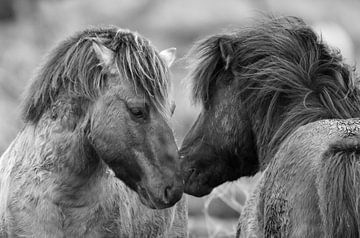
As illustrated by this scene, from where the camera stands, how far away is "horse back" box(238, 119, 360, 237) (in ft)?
15.1

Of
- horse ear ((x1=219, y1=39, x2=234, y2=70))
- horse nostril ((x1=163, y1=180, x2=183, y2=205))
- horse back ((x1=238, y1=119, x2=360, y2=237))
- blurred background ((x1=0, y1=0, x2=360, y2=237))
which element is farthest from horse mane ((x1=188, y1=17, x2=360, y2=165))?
blurred background ((x1=0, y1=0, x2=360, y2=237))

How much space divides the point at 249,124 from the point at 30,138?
1505 mm

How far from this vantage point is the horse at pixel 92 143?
5363mm

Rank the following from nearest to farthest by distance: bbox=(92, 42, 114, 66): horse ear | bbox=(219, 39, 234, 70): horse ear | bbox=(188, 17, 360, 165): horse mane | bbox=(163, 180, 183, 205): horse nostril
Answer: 1. bbox=(163, 180, 183, 205): horse nostril
2. bbox=(92, 42, 114, 66): horse ear
3. bbox=(188, 17, 360, 165): horse mane
4. bbox=(219, 39, 234, 70): horse ear

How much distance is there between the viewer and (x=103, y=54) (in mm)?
5457

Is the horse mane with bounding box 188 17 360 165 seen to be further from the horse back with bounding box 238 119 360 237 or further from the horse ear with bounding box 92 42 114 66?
the horse ear with bounding box 92 42 114 66

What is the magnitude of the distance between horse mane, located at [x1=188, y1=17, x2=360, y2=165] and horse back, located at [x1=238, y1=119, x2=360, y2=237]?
0.42 m

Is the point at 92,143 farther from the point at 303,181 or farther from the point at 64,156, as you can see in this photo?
the point at 303,181

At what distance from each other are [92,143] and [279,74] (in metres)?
1.34

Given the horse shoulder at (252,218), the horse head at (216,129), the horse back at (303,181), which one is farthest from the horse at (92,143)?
the horse back at (303,181)

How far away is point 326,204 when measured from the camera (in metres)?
4.51

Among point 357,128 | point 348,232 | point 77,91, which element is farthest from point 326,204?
point 77,91

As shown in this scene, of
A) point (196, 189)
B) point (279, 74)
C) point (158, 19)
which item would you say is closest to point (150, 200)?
point (196, 189)

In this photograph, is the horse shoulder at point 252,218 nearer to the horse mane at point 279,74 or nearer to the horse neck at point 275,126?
the horse neck at point 275,126
